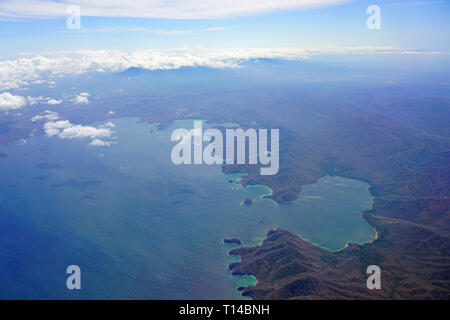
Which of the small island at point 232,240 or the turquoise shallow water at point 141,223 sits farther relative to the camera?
the small island at point 232,240

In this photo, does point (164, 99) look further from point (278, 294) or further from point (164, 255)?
point (278, 294)

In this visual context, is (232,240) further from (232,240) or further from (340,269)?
(340,269)

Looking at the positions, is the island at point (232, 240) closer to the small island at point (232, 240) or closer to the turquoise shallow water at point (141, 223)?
the small island at point (232, 240)

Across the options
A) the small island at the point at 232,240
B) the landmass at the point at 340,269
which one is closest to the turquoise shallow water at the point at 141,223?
the small island at the point at 232,240

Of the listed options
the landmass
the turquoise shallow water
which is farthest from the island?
the landmass

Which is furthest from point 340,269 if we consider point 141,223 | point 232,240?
point 141,223

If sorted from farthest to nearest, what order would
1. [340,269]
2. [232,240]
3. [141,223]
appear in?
1. [141,223]
2. [232,240]
3. [340,269]

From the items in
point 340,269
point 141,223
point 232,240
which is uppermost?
point 141,223

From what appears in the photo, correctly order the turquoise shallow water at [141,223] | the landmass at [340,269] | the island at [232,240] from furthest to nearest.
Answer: the island at [232,240] < the turquoise shallow water at [141,223] < the landmass at [340,269]

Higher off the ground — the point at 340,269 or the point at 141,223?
the point at 141,223

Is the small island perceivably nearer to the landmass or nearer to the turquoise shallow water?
the turquoise shallow water
